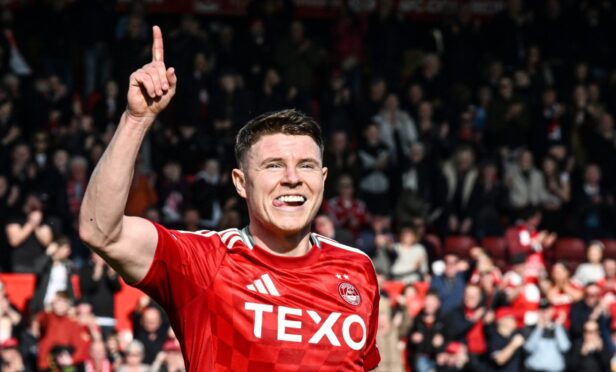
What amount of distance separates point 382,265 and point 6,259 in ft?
15.1

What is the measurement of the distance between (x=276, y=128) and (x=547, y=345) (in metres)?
11.8

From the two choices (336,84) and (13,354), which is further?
(336,84)

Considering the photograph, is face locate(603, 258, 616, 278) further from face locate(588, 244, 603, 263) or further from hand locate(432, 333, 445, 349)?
hand locate(432, 333, 445, 349)

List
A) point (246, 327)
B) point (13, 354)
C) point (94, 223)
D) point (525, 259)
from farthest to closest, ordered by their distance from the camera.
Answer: point (525, 259)
point (13, 354)
point (246, 327)
point (94, 223)

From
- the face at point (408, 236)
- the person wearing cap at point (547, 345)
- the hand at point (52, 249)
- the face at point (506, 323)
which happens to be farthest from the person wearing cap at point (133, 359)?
the person wearing cap at point (547, 345)

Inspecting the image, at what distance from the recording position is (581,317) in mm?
16422

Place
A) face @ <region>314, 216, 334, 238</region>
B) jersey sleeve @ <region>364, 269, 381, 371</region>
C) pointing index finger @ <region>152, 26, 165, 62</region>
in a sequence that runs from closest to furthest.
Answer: pointing index finger @ <region>152, 26, 165, 62</region> → jersey sleeve @ <region>364, 269, 381, 371</region> → face @ <region>314, 216, 334, 238</region>

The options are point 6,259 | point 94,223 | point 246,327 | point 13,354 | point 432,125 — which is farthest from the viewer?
point 432,125

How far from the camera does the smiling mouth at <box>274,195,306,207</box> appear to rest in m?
4.81

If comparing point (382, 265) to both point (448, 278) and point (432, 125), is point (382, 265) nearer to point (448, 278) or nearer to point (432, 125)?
point (448, 278)

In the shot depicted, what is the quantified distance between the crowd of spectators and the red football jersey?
8949 mm

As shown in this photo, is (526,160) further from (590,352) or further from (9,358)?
(9,358)

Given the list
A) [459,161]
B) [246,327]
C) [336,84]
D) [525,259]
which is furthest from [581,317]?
[246,327]

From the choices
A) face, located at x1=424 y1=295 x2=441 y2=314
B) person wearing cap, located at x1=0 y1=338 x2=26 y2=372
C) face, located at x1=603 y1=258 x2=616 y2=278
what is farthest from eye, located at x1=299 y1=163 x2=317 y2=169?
face, located at x1=603 y1=258 x2=616 y2=278
